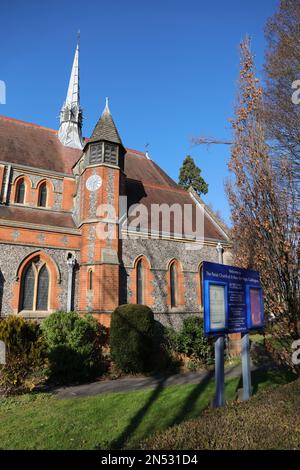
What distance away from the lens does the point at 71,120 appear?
72.6ft

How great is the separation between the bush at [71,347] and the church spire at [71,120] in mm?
13174

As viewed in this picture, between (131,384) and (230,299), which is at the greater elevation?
(230,299)

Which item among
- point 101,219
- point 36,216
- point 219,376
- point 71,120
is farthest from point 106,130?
point 219,376

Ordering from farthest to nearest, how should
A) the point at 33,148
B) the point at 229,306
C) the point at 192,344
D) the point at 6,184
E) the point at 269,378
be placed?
1. the point at 33,148
2. the point at 6,184
3. the point at 192,344
4. the point at 269,378
5. the point at 229,306

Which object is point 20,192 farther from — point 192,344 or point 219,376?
point 219,376

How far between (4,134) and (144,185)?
8.50 m

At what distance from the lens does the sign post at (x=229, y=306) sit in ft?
19.4

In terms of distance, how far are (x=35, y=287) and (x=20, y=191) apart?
5684 millimetres

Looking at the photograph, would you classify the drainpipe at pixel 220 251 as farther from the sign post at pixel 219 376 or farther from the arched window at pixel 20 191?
the sign post at pixel 219 376

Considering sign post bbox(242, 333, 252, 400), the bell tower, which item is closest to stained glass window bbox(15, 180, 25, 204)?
the bell tower

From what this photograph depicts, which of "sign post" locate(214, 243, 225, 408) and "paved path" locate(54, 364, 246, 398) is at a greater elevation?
"sign post" locate(214, 243, 225, 408)

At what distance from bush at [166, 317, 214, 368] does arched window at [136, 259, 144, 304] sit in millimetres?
1890

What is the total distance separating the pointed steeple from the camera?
615 inches

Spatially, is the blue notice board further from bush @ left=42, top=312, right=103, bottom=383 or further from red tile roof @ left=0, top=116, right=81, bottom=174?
red tile roof @ left=0, top=116, right=81, bottom=174
